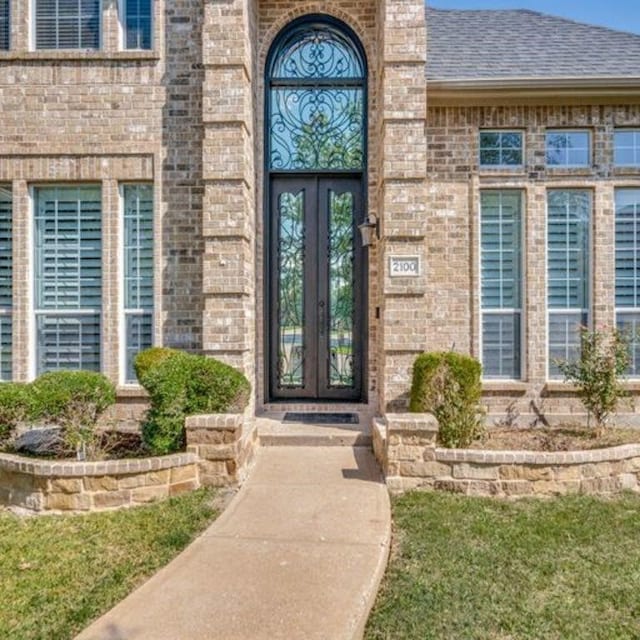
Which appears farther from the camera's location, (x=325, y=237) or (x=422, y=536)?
(x=325, y=237)

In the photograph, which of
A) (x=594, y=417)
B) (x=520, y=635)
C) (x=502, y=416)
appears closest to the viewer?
(x=520, y=635)

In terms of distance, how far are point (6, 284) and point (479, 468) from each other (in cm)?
579

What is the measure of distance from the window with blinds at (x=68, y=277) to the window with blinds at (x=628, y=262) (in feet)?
21.2

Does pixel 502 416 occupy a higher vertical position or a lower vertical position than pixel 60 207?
lower

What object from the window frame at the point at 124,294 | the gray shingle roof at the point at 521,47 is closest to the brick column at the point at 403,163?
the gray shingle roof at the point at 521,47

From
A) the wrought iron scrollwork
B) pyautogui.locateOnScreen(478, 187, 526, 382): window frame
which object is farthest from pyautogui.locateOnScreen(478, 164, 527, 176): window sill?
the wrought iron scrollwork

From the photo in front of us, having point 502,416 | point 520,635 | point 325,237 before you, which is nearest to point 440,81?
point 325,237

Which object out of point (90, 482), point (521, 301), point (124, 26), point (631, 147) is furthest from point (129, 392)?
point (631, 147)

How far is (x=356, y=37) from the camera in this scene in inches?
259

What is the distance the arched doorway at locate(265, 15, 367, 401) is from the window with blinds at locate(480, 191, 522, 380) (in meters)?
1.56

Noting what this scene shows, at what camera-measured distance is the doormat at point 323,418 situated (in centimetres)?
595

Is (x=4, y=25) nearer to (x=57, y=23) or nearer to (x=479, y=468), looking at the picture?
(x=57, y=23)

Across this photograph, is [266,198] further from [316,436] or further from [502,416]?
[502,416]

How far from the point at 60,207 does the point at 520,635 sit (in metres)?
6.32
